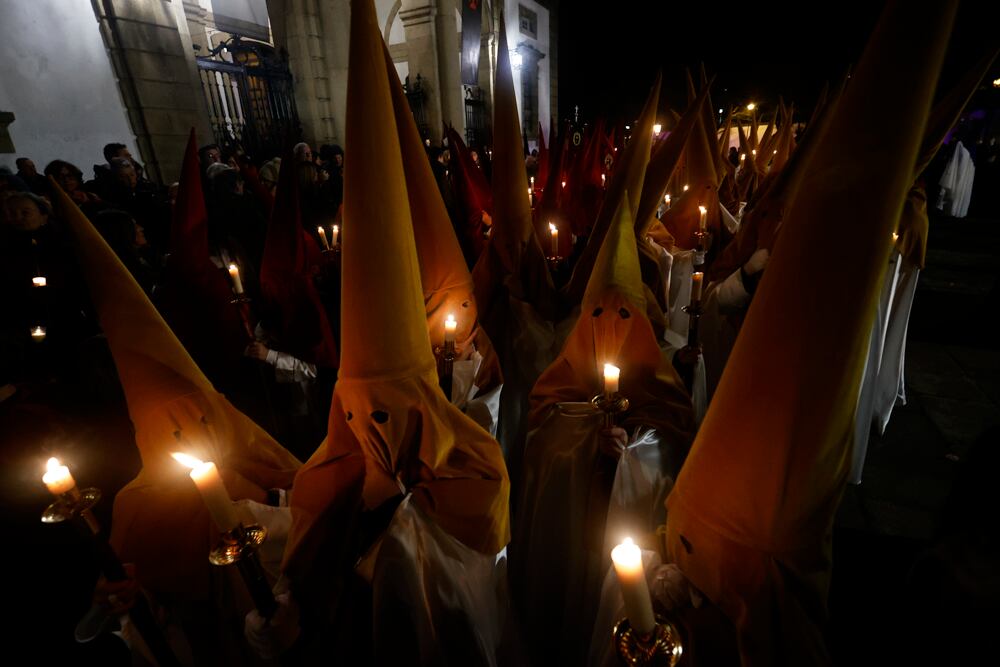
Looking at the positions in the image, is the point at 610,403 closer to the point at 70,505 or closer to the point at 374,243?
the point at 374,243

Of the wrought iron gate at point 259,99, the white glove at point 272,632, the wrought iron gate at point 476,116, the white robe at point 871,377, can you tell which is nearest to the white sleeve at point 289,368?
the white glove at point 272,632

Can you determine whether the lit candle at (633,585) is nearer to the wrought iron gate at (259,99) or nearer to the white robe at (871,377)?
the white robe at (871,377)

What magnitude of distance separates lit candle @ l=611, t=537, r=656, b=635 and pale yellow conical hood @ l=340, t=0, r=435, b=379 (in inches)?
42.6

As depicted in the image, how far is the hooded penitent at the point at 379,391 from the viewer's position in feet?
5.51

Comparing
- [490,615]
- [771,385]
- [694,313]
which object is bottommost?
[490,615]

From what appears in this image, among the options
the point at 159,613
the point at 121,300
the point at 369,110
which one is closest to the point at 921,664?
the point at 369,110

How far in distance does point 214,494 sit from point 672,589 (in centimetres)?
137

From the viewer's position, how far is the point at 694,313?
255cm

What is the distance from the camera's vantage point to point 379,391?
67.7 inches

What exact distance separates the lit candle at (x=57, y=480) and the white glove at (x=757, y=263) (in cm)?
360

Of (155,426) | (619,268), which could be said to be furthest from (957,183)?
(155,426)

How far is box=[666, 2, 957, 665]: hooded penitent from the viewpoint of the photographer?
0.94 meters

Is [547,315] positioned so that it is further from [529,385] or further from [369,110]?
[369,110]

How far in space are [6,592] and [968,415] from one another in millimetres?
8041
